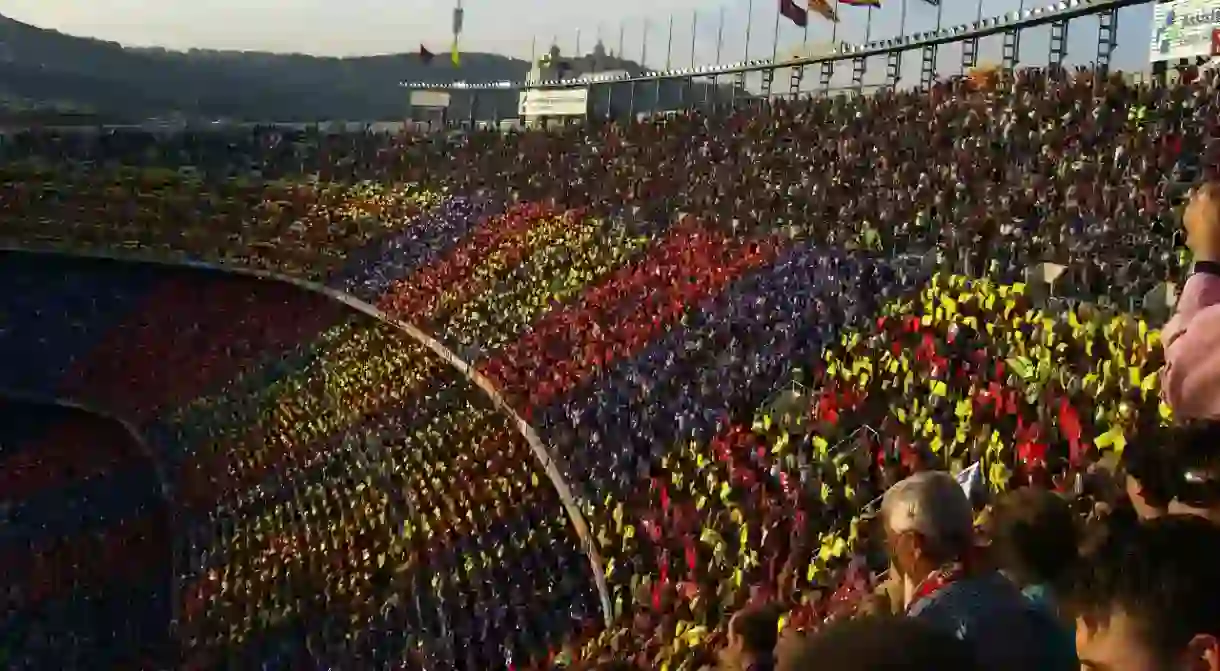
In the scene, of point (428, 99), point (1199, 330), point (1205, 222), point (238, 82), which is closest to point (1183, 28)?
point (1205, 222)

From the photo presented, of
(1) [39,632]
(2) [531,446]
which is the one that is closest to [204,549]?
(1) [39,632]

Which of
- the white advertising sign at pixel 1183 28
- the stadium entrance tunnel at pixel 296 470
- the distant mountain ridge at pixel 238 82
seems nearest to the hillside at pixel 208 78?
the distant mountain ridge at pixel 238 82

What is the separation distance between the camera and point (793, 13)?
78.2ft

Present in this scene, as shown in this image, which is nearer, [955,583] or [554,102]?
[955,583]

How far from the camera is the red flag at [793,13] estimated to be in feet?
77.8

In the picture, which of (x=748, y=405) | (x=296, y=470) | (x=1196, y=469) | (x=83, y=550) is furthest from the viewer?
(x=296, y=470)

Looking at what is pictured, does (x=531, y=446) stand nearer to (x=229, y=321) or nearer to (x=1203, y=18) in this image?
(x=1203, y=18)

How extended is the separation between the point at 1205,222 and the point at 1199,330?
1.02 feet

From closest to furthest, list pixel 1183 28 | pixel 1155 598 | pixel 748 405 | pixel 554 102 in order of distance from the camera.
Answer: pixel 1155 598 < pixel 748 405 < pixel 1183 28 < pixel 554 102

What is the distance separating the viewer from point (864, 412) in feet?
29.3

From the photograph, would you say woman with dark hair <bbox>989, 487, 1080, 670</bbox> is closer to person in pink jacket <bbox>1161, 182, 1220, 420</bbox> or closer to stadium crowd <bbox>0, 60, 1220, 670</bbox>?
stadium crowd <bbox>0, 60, 1220, 670</bbox>

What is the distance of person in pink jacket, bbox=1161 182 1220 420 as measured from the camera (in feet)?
7.95

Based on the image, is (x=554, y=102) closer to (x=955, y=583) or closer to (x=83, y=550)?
(x=83, y=550)

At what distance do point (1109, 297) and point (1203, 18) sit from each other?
643 centimetres
